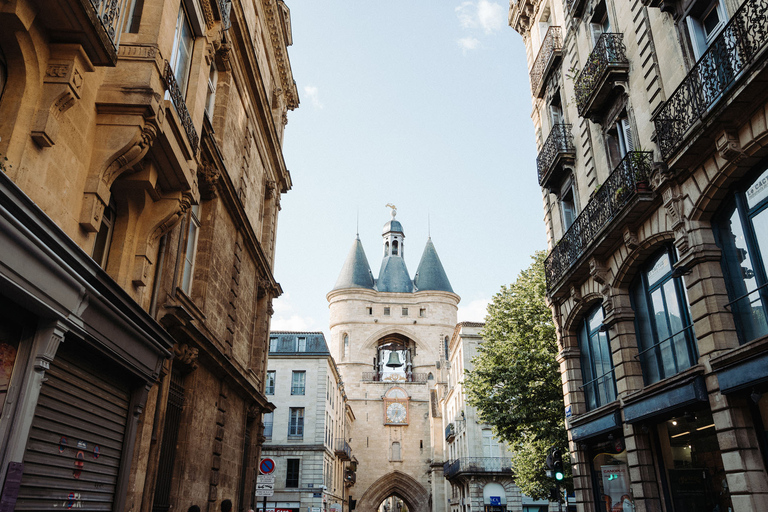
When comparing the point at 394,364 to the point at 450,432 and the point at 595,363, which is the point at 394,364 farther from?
the point at 595,363

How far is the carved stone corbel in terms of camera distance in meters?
5.37

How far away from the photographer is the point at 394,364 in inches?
2164

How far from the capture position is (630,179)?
10852mm

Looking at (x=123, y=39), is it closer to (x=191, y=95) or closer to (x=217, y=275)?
(x=191, y=95)

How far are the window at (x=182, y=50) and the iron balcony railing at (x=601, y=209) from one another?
25.9 ft

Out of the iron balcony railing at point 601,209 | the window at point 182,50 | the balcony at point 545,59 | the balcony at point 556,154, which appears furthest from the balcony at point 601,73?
the window at point 182,50

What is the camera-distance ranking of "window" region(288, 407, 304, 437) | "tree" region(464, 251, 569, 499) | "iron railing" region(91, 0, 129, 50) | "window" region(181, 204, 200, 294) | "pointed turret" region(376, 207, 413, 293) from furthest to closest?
1. "pointed turret" region(376, 207, 413, 293)
2. "window" region(288, 407, 304, 437)
3. "tree" region(464, 251, 569, 499)
4. "window" region(181, 204, 200, 294)
5. "iron railing" region(91, 0, 129, 50)

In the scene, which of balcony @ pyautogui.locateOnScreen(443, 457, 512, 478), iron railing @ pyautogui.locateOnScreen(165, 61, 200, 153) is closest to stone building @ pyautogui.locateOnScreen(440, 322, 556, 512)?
balcony @ pyautogui.locateOnScreen(443, 457, 512, 478)

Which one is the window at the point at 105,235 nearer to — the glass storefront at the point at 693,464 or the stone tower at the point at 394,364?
the glass storefront at the point at 693,464

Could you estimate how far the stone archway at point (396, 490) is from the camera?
54869 millimetres

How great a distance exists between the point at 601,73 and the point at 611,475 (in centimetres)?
849

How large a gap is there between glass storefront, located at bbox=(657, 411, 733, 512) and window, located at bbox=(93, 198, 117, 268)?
897cm

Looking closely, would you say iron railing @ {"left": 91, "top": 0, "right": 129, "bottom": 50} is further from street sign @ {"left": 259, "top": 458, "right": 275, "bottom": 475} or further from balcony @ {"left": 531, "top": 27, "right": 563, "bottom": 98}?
balcony @ {"left": 531, "top": 27, "right": 563, "bottom": 98}

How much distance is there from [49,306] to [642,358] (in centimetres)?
1030
